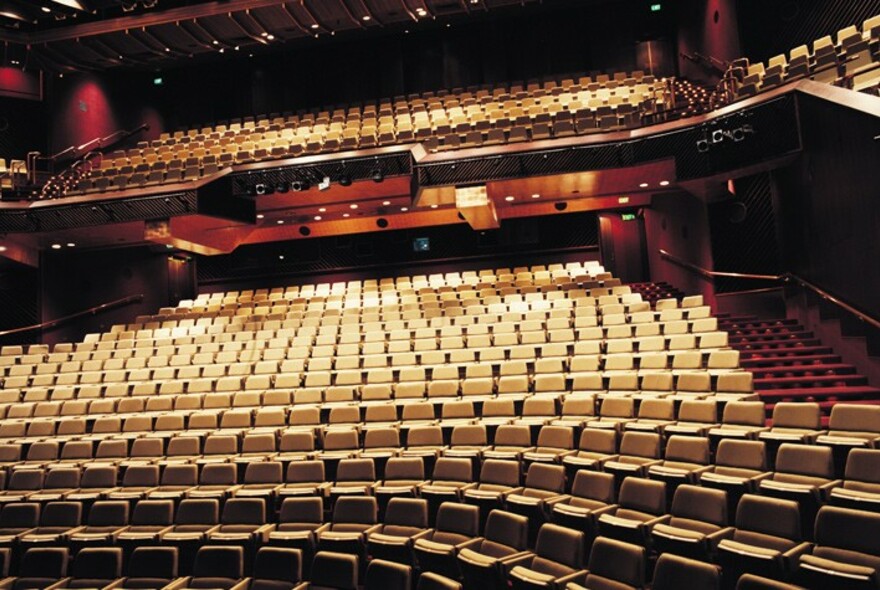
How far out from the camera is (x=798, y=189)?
5.47 metres

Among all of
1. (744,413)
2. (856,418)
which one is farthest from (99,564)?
(856,418)

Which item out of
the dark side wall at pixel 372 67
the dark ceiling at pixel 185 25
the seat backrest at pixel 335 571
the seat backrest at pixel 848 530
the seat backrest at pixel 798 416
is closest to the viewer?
the seat backrest at pixel 848 530

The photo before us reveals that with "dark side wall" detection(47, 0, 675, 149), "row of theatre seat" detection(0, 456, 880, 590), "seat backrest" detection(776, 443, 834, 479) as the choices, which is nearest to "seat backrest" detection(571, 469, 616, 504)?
"row of theatre seat" detection(0, 456, 880, 590)

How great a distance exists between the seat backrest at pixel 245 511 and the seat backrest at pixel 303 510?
99 mm

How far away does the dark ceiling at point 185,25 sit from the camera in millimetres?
8922

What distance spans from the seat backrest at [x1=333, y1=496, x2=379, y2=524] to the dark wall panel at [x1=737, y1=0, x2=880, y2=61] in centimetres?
Answer: 587

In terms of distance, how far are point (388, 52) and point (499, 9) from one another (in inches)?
78.0

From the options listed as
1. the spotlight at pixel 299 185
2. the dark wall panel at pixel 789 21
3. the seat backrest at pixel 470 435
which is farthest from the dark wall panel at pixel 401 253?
the seat backrest at pixel 470 435

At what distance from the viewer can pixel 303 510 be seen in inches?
124

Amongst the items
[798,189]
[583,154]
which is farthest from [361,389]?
[798,189]

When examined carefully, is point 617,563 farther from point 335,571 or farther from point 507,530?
point 335,571

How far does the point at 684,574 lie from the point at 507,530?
0.81 metres

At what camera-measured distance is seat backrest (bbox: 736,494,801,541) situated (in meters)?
2.19

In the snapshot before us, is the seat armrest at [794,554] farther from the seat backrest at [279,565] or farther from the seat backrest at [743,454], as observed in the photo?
the seat backrest at [279,565]
